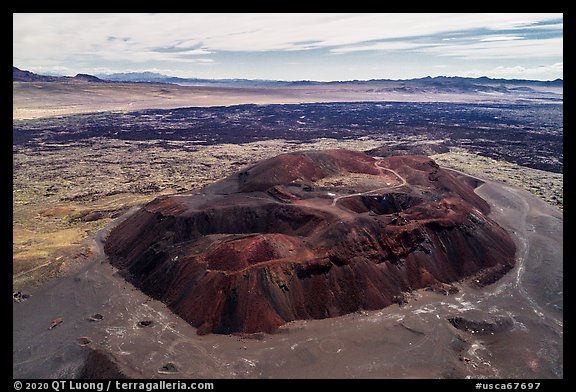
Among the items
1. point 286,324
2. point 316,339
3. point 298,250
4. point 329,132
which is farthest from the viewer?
point 329,132

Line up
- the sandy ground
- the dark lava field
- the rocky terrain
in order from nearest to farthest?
1. the sandy ground
2. the rocky terrain
3. the dark lava field

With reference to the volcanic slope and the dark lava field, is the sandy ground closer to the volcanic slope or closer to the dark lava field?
the volcanic slope

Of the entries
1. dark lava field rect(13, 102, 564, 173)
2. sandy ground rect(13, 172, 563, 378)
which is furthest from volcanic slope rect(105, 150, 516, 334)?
dark lava field rect(13, 102, 564, 173)

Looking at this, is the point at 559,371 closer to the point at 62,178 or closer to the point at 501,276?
the point at 501,276

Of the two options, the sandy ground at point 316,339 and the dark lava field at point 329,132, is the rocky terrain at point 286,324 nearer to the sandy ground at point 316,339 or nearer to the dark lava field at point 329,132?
the sandy ground at point 316,339

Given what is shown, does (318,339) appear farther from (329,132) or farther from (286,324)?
(329,132)

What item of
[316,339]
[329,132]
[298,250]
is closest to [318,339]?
[316,339]

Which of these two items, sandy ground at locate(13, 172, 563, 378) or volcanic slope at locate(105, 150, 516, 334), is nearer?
sandy ground at locate(13, 172, 563, 378)

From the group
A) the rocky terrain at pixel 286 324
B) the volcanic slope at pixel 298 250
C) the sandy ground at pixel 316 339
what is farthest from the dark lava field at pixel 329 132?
the sandy ground at pixel 316 339
